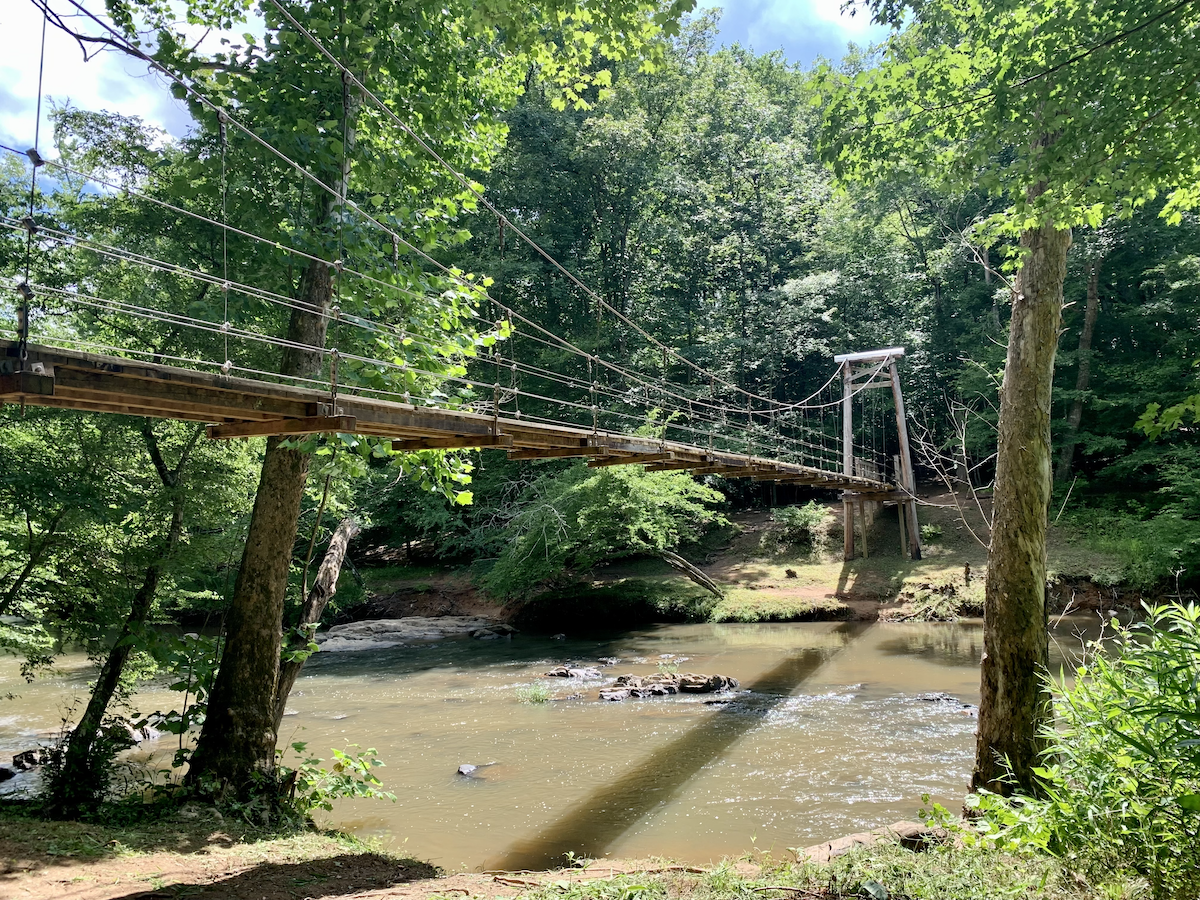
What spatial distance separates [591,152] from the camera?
1540 cm

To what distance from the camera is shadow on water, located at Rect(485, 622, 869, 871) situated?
394cm

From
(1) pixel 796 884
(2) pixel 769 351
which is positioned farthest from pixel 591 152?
(1) pixel 796 884

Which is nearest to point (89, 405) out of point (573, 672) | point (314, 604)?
point (314, 604)

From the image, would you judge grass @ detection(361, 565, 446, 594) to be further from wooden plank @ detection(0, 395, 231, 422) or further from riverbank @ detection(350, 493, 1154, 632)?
wooden plank @ detection(0, 395, 231, 422)

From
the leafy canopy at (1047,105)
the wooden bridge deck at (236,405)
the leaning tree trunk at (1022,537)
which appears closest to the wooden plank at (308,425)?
the wooden bridge deck at (236,405)

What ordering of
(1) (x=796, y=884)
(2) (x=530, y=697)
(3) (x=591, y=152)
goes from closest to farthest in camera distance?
(1) (x=796, y=884)
(2) (x=530, y=697)
(3) (x=591, y=152)

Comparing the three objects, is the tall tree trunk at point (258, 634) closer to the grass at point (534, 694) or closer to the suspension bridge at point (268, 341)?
the suspension bridge at point (268, 341)

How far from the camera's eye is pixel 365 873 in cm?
318

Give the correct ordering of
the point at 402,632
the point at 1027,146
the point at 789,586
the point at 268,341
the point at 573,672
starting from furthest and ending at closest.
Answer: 1. the point at 789,586
2. the point at 402,632
3. the point at 573,672
4. the point at 268,341
5. the point at 1027,146

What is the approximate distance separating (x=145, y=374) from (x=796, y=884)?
2.57 metres

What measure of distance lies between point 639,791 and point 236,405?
3.36 m

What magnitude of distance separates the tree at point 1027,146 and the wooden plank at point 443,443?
217 cm

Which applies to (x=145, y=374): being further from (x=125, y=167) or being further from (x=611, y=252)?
(x=611, y=252)

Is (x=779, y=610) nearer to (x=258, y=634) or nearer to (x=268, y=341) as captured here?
(x=258, y=634)
